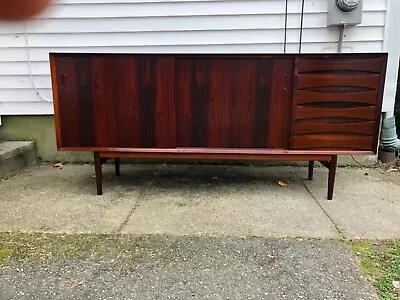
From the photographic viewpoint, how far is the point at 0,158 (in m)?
3.53

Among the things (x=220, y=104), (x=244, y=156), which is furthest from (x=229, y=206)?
(x=220, y=104)

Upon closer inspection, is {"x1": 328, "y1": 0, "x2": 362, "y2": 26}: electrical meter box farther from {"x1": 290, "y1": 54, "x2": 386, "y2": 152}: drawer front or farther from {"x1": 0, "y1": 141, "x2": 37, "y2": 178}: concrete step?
{"x1": 0, "y1": 141, "x2": 37, "y2": 178}: concrete step

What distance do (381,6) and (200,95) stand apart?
Result: 215cm

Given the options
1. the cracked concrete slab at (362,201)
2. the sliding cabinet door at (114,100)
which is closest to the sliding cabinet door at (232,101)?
the sliding cabinet door at (114,100)

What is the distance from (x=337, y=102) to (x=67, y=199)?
227 centimetres

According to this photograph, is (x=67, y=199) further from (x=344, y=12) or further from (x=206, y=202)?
Answer: (x=344, y=12)

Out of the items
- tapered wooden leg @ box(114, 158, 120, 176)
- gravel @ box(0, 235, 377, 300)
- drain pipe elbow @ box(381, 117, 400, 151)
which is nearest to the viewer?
gravel @ box(0, 235, 377, 300)

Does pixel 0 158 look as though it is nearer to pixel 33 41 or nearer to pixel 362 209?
pixel 33 41

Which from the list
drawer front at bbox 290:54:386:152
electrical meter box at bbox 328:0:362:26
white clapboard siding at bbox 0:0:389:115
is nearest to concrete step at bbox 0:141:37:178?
white clapboard siding at bbox 0:0:389:115

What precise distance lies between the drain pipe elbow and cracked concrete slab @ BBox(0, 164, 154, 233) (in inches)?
98.5

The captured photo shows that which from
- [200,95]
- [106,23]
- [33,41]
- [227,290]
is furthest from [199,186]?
[33,41]

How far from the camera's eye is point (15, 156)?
3756 mm

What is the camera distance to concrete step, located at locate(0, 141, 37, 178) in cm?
358

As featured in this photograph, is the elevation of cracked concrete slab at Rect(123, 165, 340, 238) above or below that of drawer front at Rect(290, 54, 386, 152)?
below
